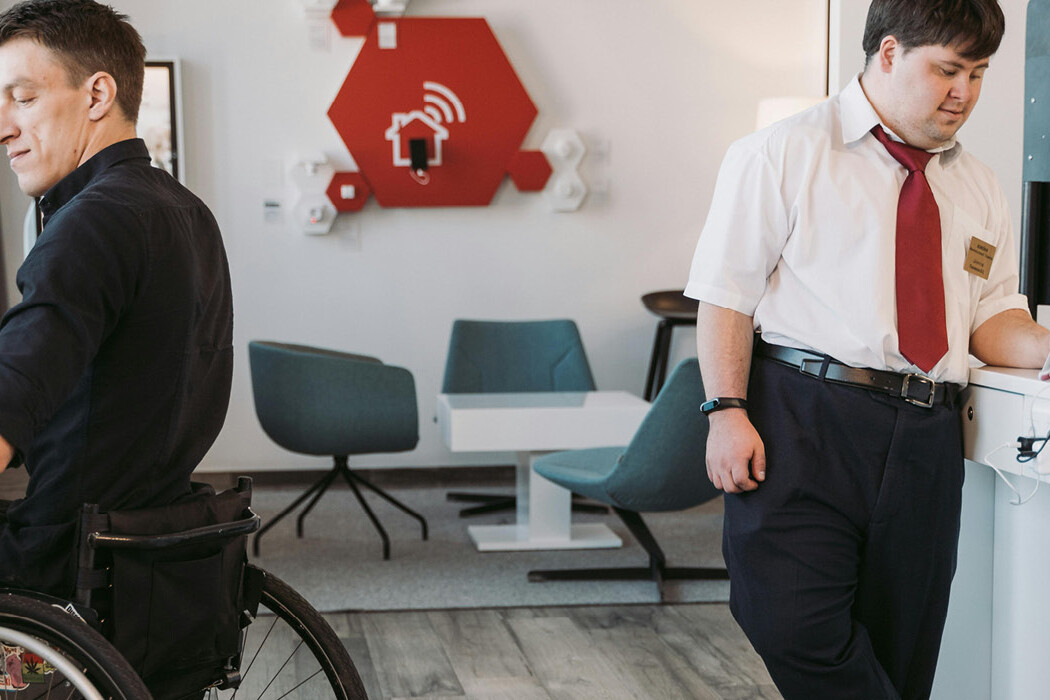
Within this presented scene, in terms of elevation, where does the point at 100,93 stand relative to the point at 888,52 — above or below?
below

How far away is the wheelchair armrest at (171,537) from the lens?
1.38 meters

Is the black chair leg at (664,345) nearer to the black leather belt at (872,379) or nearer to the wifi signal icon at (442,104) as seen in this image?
the wifi signal icon at (442,104)

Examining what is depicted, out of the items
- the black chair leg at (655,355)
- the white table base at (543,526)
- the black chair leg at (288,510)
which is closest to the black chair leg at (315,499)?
the black chair leg at (288,510)

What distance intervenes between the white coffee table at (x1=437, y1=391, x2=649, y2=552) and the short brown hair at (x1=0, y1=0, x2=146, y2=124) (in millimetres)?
2562

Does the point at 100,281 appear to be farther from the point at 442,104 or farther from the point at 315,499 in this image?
the point at 442,104

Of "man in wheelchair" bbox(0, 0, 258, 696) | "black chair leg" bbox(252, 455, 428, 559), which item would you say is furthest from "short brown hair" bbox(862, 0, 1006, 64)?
"black chair leg" bbox(252, 455, 428, 559)

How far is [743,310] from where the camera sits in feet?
6.03

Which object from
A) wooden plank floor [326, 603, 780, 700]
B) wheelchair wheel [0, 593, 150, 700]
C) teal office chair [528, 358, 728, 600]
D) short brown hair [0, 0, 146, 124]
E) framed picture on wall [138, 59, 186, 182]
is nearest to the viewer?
wheelchair wheel [0, 593, 150, 700]

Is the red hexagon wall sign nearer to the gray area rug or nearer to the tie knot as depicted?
the gray area rug

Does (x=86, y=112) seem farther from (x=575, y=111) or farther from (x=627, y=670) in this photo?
(x=575, y=111)

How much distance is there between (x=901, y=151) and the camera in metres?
A: 1.81

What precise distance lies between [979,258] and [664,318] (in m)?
3.70

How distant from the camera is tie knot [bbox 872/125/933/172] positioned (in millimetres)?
1810

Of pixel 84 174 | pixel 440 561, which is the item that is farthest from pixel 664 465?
pixel 84 174
